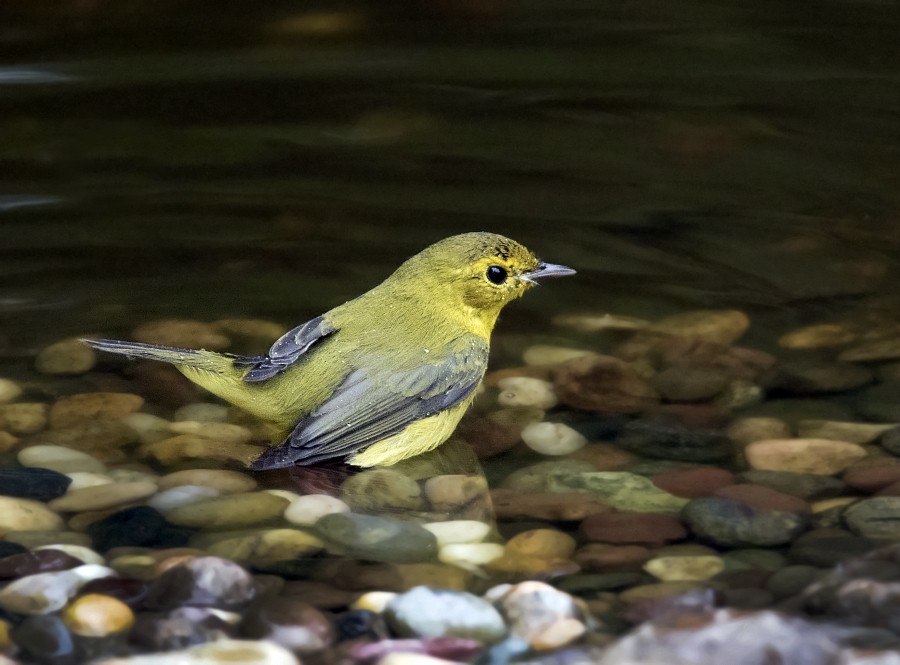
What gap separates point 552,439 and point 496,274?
2.30 ft

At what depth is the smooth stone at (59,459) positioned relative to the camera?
486 cm

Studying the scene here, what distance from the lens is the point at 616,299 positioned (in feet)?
20.2

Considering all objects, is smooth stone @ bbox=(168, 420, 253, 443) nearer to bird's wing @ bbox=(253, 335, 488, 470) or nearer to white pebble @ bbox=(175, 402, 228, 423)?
white pebble @ bbox=(175, 402, 228, 423)

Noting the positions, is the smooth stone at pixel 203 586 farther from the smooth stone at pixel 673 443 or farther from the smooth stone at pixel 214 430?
the smooth stone at pixel 673 443

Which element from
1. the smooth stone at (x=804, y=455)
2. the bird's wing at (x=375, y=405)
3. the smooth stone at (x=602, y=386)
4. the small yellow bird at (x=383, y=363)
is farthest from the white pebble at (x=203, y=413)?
the smooth stone at (x=804, y=455)

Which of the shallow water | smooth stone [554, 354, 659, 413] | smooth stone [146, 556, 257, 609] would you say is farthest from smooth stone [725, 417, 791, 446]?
smooth stone [146, 556, 257, 609]

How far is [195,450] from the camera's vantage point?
16.6 ft

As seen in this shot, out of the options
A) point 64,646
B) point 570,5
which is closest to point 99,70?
point 570,5

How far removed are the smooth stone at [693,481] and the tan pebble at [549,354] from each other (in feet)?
3.35

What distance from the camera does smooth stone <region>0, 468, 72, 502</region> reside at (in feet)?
15.2

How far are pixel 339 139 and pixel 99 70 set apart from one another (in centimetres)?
148

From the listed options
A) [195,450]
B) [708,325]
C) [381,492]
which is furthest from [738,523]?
[195,450]

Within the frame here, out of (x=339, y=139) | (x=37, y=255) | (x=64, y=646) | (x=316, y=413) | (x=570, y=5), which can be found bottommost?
(x=64, y=646)

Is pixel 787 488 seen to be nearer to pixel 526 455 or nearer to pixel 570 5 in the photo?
pixel 526 455
